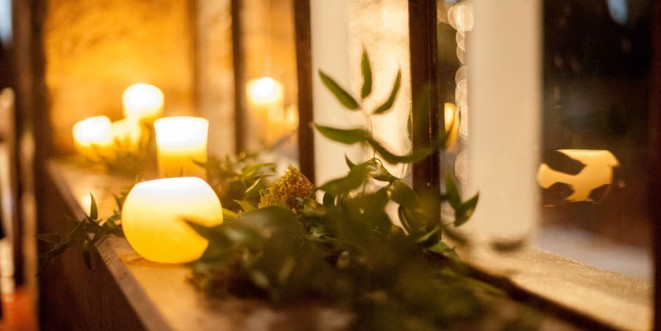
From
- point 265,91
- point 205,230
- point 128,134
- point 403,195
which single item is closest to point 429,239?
point 403,195

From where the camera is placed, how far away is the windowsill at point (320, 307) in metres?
0.80

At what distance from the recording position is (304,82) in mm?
A: 1602

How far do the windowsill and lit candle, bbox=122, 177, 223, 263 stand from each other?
3 cm

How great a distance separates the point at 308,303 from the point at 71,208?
4.03 ft

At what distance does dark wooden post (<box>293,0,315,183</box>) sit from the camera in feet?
5.21

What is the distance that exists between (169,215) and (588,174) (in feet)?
2.63

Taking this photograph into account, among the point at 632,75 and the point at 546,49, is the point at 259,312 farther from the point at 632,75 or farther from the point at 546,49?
the point at 546,49

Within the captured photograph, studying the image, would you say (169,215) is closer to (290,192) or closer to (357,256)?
(290,192)

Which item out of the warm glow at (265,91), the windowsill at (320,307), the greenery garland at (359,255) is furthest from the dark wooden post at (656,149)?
the warm glow at (265,91)

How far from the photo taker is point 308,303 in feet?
2.84

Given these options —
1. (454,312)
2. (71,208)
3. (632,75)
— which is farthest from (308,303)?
(71,208)

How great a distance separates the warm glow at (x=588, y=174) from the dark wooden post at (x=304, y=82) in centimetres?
60

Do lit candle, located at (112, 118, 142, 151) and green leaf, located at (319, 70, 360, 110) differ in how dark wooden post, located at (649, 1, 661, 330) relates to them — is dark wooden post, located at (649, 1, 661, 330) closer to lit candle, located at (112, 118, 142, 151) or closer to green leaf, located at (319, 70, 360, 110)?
green leaf, located at (319, 70, 360, 110)

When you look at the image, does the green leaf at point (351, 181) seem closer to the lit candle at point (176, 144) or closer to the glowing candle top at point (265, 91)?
the lit candle at point (176, 144)
